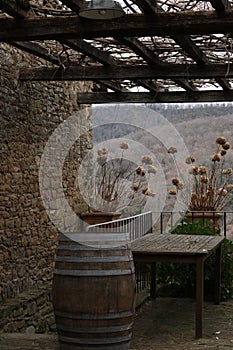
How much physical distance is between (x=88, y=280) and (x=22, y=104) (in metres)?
2.77

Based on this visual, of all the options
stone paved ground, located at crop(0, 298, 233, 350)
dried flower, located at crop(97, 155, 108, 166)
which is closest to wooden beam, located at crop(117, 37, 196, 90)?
stone paved ground, located at crop(0, 298, 233, 350)

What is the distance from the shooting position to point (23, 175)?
6355 mm

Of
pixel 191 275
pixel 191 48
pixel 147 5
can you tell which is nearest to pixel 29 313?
pixel 191 275

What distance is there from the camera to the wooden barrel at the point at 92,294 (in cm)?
404

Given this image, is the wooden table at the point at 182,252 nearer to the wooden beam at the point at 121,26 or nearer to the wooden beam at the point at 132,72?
the wooden beam at the point at 132,72

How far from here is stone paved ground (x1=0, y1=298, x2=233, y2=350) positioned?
4621 mm

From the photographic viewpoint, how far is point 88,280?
4.04m

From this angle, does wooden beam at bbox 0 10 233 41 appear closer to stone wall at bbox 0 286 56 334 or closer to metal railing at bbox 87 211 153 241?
metal railing at bbox 87 211 153 241

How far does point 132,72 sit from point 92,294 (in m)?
2.66

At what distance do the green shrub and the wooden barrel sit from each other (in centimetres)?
277

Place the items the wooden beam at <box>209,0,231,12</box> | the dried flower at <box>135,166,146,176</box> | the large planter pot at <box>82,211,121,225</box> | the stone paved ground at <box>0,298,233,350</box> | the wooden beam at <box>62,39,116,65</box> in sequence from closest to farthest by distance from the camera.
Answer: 1. the wooden beam at <box>209,0,231,12</box>
2. the stone paved ground at <box>0,298,233,350</box>
3. the wooden beam at <box>62,39,116,65</box>
4. the large planter pot at <box>82,211,121,225</box>
5. the dried flower at <box>135,166,146,176</box>

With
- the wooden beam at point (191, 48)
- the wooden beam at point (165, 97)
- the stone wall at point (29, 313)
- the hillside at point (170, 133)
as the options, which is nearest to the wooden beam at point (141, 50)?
the wooden beam at point (191, 48)

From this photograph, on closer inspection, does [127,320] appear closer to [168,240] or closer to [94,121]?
[168,240]

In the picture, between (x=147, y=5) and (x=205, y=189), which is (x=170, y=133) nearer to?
(x=205, y=189)
